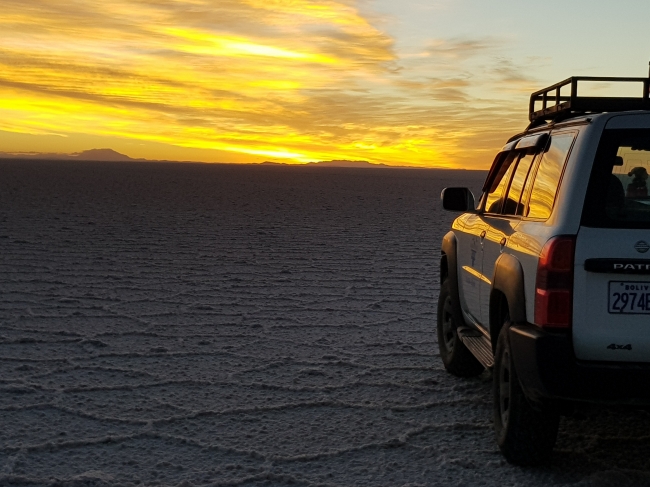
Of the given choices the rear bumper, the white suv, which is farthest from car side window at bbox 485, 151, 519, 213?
the rear bumper

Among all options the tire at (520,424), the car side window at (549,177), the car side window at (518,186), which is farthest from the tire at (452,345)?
the car side window at (549,177)

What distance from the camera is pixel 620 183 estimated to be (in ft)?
13.3

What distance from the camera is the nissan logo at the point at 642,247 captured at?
380 centimetres

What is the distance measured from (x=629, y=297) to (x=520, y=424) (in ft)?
3.05

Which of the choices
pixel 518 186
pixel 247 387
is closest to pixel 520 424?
pixel 518 186

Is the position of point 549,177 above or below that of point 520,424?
above

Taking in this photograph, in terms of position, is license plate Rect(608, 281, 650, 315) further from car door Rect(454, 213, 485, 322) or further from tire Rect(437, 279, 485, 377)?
tire Rect(437, 279, 485, 377)

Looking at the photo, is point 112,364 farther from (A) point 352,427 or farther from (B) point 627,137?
(B) point 627,137

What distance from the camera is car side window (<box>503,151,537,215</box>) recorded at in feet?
16.0

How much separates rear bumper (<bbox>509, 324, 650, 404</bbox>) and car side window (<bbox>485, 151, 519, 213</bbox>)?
1632mm

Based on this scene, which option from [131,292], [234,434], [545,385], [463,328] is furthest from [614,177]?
[131,292]

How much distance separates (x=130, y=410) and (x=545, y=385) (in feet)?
8.83

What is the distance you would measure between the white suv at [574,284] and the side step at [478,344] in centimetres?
27

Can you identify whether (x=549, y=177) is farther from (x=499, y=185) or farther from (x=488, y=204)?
(x=488, y=204)
